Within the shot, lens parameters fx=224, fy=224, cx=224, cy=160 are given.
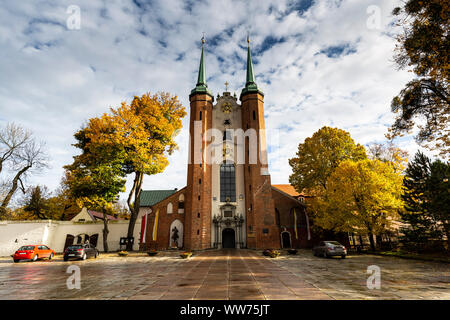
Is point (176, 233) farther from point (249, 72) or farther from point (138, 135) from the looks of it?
point (249, 72)

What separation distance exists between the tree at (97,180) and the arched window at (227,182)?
12.3 metres

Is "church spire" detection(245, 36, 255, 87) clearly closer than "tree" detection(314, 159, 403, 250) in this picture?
No

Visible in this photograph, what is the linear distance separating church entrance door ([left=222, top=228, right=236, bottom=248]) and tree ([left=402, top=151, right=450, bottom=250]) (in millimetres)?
17418

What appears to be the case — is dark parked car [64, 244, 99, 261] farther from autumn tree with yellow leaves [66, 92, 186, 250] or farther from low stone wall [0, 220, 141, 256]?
low stone wall [0, 220, 141, 256]

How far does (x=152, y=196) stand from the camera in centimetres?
4119

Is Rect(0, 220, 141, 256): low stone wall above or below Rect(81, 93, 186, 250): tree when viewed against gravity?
below

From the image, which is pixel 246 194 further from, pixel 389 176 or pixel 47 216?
pixel 47 216

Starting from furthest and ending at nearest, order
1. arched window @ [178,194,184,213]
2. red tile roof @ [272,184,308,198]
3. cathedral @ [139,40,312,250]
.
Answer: red tile roof @ [272,184,308,198] < arched window @ [178,194,184,213] < cathedral @ [139,40,312,250]

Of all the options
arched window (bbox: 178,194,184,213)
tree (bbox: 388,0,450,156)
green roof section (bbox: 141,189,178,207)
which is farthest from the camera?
green roof section (bbox: 141,189,178,207)

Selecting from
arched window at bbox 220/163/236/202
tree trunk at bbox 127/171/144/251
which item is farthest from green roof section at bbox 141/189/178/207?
arched window at bbox 220/163/236/202

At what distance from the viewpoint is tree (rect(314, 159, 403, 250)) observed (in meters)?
18.9

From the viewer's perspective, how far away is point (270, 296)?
20.7 feet

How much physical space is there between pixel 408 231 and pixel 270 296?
20.1m

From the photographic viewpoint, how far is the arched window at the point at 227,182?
96.6 feet
